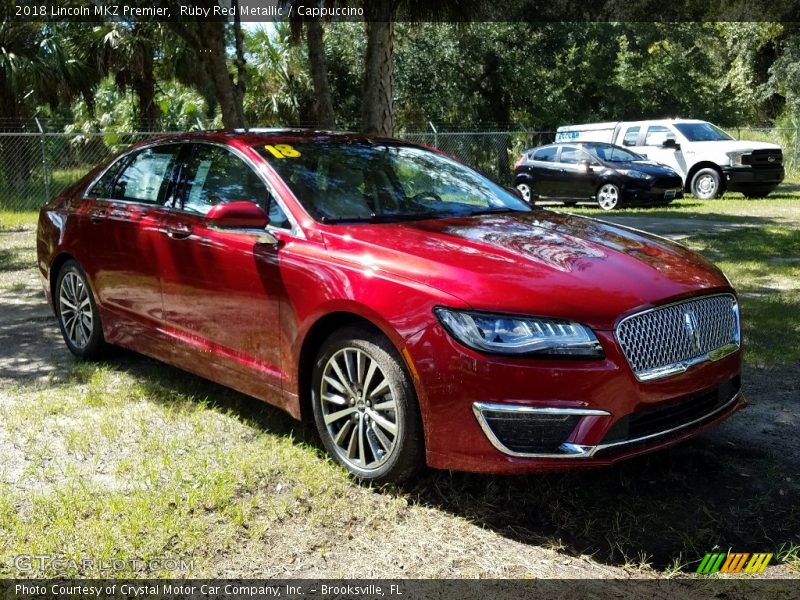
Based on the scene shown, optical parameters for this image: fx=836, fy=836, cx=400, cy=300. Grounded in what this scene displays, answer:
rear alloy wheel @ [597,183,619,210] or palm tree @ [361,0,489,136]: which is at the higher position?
palm tree @ [361,0,489,136]

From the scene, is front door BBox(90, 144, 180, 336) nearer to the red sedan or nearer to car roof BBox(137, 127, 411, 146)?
the red sedan

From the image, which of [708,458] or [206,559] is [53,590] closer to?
[206,559]

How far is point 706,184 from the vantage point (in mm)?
19281

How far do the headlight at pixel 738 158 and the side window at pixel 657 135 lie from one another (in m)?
1.38

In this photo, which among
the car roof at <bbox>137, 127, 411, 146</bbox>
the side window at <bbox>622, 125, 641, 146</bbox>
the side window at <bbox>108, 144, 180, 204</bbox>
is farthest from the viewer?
the side window at <bbox>622, 125, 641, 146</bbox>

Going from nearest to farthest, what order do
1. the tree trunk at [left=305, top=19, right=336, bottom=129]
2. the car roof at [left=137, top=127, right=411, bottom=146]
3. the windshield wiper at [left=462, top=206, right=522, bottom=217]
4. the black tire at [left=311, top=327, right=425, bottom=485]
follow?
the black tire at [left=311, top=327, right=425, bottom=485] < the windshield wiper at [left=462, top=206, right=522, bottom=217] < the car roof at [left=137, top=127, right=411, bottom=146] < the tree trunk at [left=305, top=19, right=336, bottom=129]

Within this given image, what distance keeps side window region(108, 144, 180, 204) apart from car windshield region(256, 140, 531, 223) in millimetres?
863

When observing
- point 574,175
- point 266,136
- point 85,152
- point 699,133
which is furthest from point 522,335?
point 85,152

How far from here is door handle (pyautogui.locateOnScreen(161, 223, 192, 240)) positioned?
4.62 metres

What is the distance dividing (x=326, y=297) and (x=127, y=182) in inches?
93.6

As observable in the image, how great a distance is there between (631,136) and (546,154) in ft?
8.77

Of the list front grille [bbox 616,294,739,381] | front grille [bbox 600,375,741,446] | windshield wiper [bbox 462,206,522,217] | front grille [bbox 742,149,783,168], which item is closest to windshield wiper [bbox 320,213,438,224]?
windshield wiper [bbox 462,206,522,217]

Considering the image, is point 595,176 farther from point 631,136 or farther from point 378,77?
point 378,77

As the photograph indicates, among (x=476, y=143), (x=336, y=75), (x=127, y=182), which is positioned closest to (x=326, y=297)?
(x=127, y=182)
